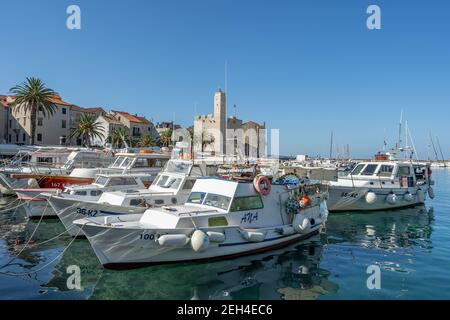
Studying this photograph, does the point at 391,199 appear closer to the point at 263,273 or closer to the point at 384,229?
the point at 384,229

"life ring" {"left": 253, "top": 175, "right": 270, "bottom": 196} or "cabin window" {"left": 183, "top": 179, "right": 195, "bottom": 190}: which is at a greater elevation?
"life ring" {"left": 253, "top": 175, "right": 270, "bottom": 196}

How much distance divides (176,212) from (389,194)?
60.0 feet

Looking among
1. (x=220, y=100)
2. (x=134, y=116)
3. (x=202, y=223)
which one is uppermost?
(x=220, y=100)

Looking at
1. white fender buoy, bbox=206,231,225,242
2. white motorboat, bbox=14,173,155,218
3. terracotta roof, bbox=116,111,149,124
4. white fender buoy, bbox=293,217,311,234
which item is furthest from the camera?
terracotta roof, bbox=116,111,149,124

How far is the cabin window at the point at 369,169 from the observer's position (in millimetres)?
26406

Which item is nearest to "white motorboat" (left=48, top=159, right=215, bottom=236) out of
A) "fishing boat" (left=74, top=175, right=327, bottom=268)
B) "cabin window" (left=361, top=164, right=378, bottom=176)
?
"fishing boat" (left=74, top=175, right=327, bottom=268)

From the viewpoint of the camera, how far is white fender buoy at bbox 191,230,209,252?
11172mm

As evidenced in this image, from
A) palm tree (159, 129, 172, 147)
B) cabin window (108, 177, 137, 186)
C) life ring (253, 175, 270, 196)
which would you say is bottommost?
cabin window (108, 177, 137, 186)

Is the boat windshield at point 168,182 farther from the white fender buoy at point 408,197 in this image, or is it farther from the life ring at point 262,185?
the white fender buoy at point 408,197

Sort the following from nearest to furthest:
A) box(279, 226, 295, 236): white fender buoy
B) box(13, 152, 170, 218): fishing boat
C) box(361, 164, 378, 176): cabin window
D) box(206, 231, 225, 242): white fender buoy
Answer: box(206, 231, 225, 242): white fender buoy < box(279, 226, 295, 236): white fender buoy < box(13, 152, 170, 218): fishing boat < box(361, 164, 378, 176): cabin window

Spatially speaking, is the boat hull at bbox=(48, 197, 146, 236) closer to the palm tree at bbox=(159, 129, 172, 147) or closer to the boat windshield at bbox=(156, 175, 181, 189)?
the boat windshield at bbox=(156, 175, 181, 189)
